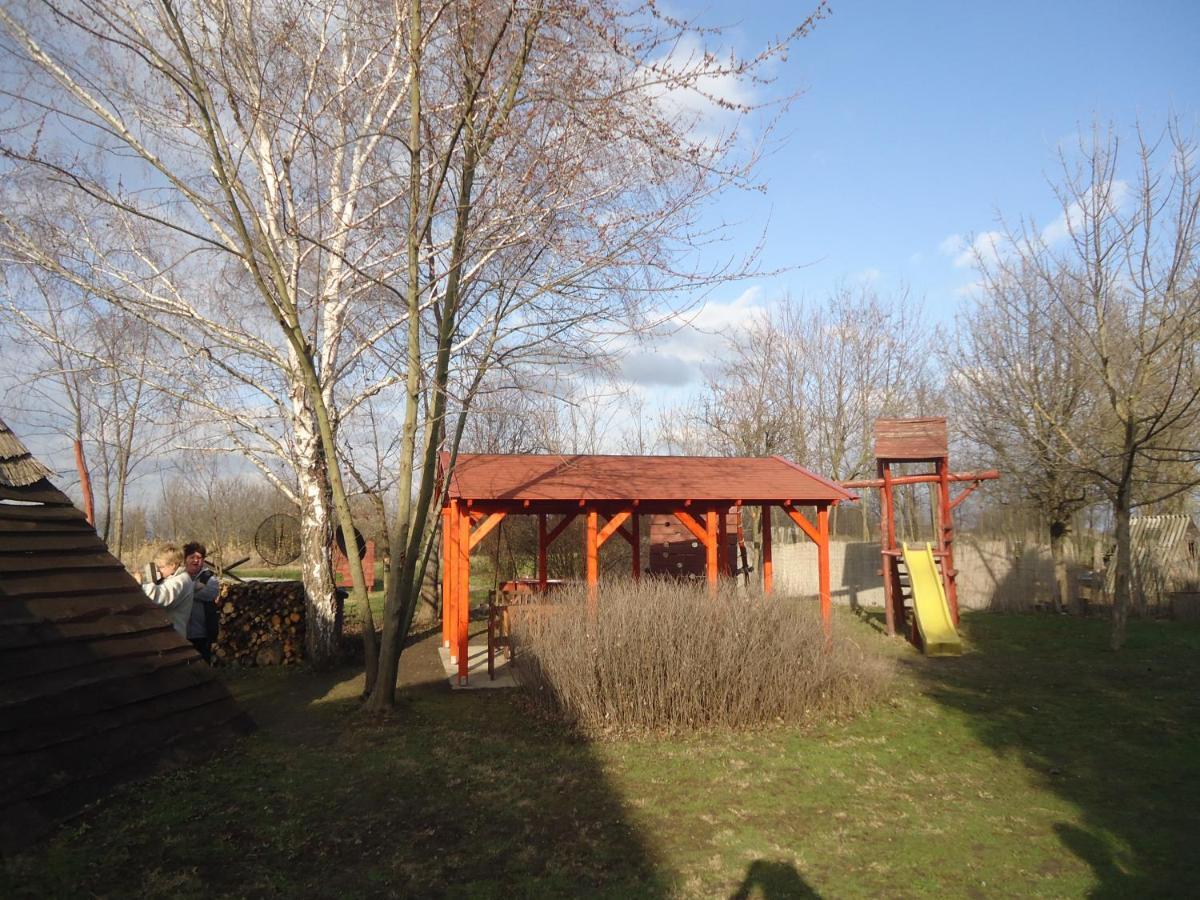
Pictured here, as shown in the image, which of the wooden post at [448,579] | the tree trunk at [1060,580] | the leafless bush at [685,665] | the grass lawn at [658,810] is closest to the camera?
the grass lawn at [658,810]

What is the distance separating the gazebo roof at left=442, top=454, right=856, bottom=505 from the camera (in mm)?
10750

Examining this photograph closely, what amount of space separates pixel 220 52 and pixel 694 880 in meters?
7.54

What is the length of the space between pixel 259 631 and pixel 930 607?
33.8 feet

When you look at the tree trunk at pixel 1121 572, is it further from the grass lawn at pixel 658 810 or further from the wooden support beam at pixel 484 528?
the wooden support beam at pixel 484 528

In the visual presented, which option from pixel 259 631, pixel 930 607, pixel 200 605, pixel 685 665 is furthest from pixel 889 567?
pixel 200 605

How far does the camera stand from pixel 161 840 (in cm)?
491

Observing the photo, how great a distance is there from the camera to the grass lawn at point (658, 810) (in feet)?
15.0

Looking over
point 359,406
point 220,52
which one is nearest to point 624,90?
point 220,52

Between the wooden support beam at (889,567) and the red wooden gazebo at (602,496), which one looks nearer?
the red wooden gazebo at (602,496)

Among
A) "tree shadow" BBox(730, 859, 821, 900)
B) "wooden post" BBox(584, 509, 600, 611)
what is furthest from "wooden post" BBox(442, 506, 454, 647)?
"tree shadow" BBox(730, 859, 821, 900)

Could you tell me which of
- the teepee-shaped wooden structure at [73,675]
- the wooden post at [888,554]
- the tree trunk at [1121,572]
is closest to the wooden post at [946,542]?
the wooden post at [888,554]

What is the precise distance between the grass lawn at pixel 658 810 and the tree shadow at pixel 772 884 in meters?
0.02

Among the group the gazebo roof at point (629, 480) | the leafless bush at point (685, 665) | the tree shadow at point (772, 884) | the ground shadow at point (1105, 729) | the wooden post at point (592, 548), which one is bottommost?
the tree shadow at point (772, 884)

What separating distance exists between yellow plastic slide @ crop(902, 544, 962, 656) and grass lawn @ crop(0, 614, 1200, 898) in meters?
3.71
